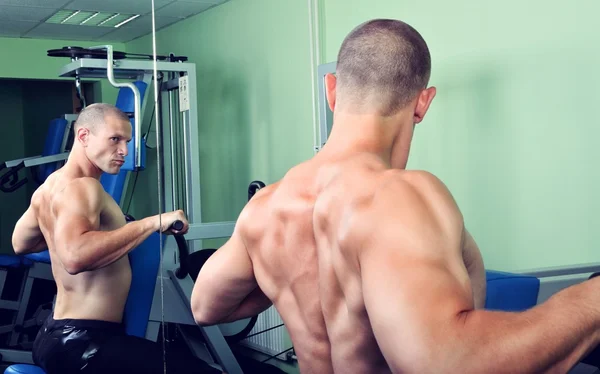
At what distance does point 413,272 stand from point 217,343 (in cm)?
179

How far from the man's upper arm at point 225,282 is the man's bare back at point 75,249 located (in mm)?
688

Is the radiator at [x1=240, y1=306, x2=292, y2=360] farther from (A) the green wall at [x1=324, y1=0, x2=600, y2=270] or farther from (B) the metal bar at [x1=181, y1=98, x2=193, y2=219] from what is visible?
(A) the green wall at [x1=324, y1=0, x2=600, y2=270]

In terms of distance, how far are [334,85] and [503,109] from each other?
4.22 feet

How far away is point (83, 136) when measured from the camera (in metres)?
1.83

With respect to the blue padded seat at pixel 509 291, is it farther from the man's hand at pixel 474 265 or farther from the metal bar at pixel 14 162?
the metal bar at pixel 14 162

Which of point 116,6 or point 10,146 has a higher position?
A: point 116,6

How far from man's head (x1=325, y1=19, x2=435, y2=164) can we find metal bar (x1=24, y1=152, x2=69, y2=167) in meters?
0.97

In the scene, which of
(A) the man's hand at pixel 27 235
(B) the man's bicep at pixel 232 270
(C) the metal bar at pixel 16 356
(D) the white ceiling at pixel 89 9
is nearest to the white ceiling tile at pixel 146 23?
(D) the white ceiling at pixel 89 9

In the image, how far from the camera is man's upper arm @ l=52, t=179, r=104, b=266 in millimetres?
1768

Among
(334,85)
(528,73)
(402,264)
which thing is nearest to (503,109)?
(528,73)

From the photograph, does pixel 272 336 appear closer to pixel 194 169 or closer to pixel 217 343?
pixel 217 343

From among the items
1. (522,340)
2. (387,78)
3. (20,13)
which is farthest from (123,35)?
(522,340)

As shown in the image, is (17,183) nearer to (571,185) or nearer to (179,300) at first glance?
(179,300)

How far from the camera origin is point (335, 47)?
2764 millimetres
